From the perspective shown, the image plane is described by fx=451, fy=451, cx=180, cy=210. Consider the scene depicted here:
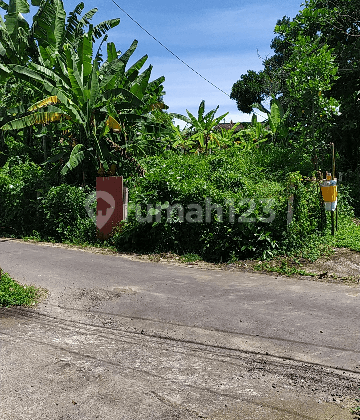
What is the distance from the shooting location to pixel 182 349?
4730 mm

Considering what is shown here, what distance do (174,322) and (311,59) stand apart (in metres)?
9.55

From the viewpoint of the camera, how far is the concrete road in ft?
11.7

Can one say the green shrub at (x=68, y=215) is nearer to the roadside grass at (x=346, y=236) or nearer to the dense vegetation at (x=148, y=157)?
the dense vegetation at (x=148, y=157)

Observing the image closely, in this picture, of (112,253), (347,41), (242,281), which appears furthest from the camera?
(347,41)

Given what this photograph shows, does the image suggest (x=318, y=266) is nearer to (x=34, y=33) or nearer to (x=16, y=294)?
(x=16, y=294)

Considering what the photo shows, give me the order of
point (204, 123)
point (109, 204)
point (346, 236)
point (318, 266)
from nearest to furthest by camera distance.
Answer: point (318, 266), point (346, 236), point (109, 204), point (204, 123)

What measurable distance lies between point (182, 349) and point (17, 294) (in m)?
2.81

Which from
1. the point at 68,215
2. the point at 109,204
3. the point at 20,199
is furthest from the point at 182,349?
the point at 20,199

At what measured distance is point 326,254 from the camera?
334 inches

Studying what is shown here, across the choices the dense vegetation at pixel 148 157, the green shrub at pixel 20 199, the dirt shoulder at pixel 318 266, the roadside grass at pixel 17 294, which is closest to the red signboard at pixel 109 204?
the dense vegetation at pixel 148 157

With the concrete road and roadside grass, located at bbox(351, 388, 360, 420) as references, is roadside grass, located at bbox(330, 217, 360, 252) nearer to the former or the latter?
the concrete road

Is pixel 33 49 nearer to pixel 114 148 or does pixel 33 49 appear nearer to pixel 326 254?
pixel 114 148

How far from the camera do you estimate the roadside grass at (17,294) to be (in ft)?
20.1

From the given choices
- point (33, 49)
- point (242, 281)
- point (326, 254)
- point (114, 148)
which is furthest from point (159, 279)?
point (33, 49)
